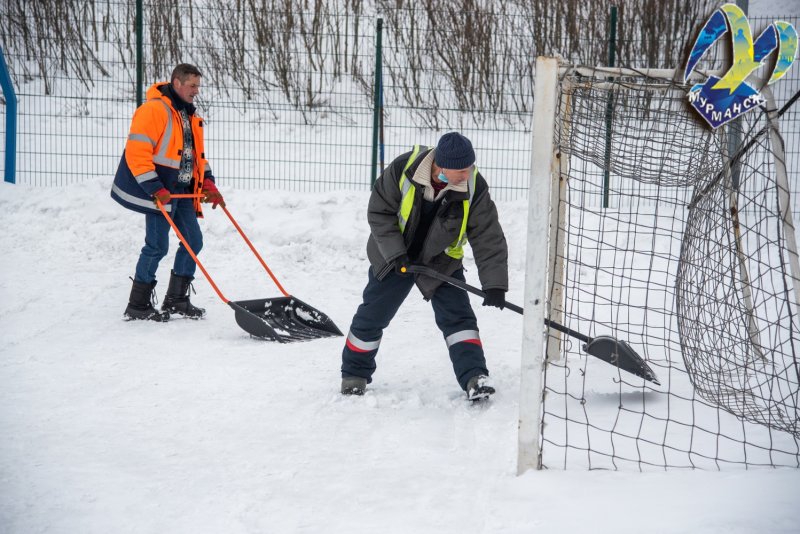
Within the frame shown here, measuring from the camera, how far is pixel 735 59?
3258mm

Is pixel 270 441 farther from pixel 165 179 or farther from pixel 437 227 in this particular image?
pixel 165 179

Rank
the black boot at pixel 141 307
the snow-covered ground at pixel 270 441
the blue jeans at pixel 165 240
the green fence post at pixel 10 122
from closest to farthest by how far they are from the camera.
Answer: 1. the snow-covered ground at pixel 270 441
2. the blue jeans at pixel 165 240
3. the black boot at pixel 141 307
4. the green fence post at pixel 10 122

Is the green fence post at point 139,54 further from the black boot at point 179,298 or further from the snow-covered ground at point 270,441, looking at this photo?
the black boot at point 179,298

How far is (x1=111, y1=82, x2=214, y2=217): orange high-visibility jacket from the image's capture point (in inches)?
214

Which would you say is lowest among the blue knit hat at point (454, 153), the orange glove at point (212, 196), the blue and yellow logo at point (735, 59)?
the orange glove at point (212, 196)

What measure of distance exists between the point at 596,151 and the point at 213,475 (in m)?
2.70

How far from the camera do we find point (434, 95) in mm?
10508

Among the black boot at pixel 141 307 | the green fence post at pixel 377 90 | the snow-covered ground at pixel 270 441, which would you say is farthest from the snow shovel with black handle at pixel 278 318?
the green fence post at pixel 377 90

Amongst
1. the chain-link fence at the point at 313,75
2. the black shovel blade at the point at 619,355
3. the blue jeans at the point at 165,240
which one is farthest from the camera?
the chain-link fence at the point at 313,75

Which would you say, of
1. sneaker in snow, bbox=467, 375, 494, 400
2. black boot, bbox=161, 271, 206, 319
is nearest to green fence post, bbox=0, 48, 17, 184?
black boot, bbox=161, 271, 206, 319

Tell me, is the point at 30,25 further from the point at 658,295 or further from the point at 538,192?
the point at 538,192

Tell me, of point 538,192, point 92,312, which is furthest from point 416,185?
point 92,312

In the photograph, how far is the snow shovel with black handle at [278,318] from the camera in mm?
5387

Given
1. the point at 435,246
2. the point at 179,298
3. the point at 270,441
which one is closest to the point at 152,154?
the point at 179,298
